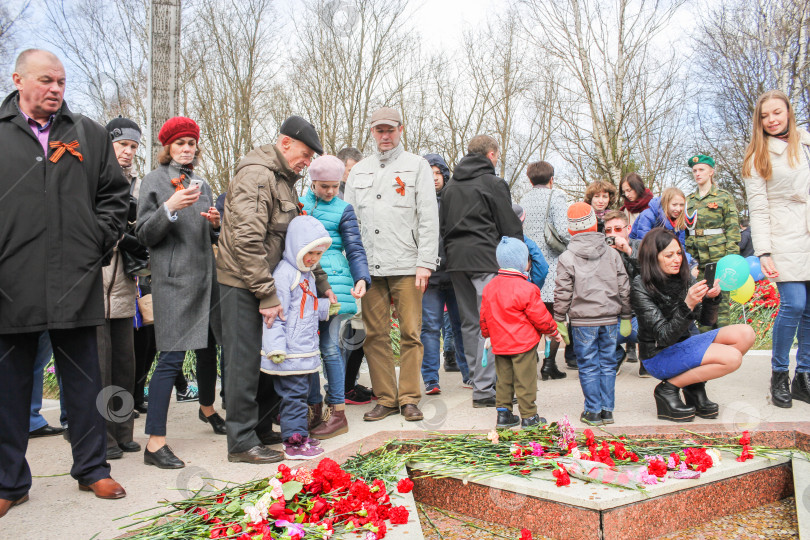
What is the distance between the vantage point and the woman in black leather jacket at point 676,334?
4.33m

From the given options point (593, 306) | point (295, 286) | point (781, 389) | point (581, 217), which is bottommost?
point (781, 389)

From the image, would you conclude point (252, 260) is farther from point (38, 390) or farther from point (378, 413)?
point (38, 390)

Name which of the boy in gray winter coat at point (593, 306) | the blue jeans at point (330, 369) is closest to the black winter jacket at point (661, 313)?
the boy in gray winter coat at point (593, 306)

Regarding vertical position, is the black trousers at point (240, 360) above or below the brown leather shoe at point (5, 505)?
above

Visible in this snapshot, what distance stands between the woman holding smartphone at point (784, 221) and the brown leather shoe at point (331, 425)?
3.28 meters

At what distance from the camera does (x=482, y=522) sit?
337 centimetres

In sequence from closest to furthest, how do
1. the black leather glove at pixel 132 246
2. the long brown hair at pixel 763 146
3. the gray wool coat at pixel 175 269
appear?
the gray wool coat at pixel 175 269 < the black leather glove at pixel 132 246 < the long brown hair at pixel 763 146

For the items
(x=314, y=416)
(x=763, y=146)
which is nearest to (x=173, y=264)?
(x=314, y=416)

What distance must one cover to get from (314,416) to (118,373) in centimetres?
136

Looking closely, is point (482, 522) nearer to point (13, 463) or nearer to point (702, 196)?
point (13, 463)

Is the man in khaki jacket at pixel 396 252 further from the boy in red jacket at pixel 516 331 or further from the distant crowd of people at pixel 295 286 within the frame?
the boy in red jacket at pixel 516 331

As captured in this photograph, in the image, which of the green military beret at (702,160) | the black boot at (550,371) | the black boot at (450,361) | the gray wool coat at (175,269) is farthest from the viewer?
the black boot at (450,361)

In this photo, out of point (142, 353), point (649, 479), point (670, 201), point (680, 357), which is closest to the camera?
point (649, 479)

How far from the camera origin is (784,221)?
15.8 ft
